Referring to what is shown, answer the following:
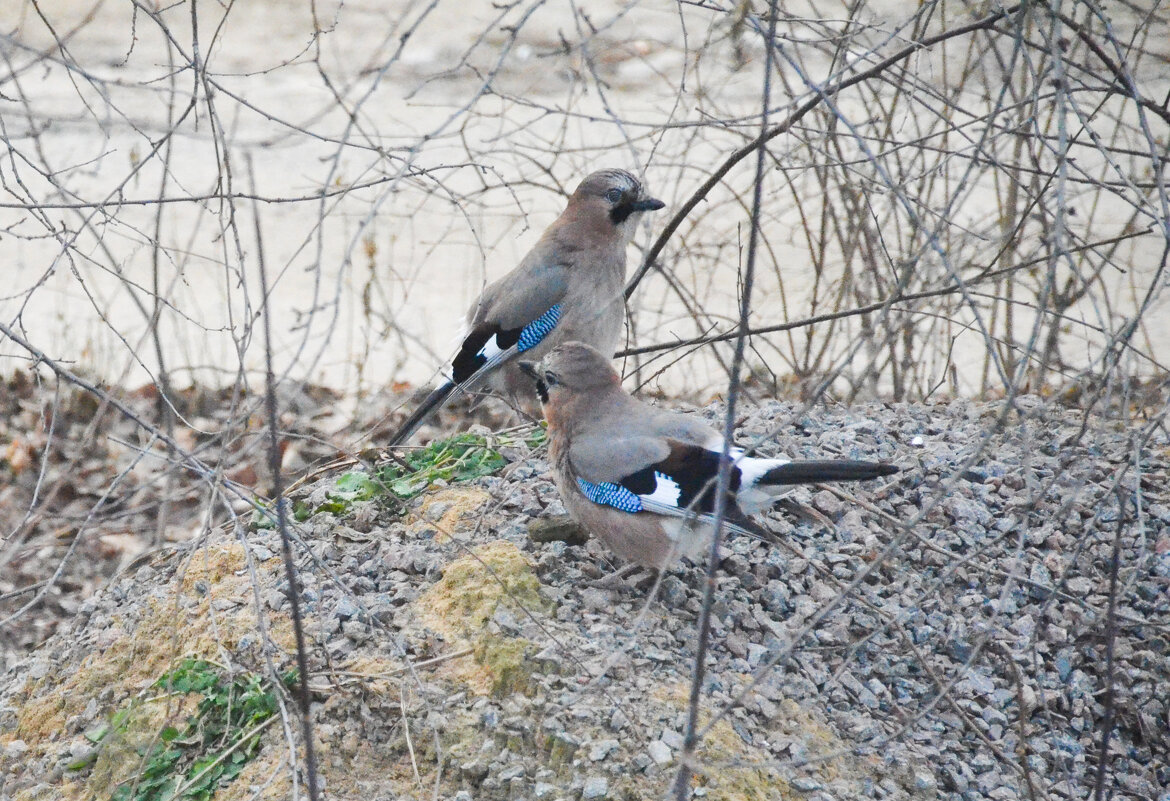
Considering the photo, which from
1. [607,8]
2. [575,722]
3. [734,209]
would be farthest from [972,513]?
[607,8]

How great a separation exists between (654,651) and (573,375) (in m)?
1.05

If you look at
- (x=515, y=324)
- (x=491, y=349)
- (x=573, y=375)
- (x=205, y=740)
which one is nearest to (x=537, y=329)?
(x=515, y=324)

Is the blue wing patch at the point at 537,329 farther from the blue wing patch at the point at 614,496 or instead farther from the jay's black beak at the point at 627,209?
the blue wing patch at the point at 614,496

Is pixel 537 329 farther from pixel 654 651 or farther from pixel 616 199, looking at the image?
pixel 654 651

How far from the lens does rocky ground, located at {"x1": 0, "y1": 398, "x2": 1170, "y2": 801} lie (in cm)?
327

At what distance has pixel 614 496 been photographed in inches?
152

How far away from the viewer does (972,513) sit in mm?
4199

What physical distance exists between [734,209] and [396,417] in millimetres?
3497

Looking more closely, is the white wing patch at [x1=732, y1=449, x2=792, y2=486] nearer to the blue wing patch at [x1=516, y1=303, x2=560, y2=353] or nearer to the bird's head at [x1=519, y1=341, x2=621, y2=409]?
the bird's head at [x1=519, y1=341, x2=621, y2=409]

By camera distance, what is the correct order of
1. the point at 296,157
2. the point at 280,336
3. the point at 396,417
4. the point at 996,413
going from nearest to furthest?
the point at 996,413 < the point at 396,417 < the point at 280,336 < the point at 296,157

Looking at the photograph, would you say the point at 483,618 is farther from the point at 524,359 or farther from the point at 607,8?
the point at 607,8

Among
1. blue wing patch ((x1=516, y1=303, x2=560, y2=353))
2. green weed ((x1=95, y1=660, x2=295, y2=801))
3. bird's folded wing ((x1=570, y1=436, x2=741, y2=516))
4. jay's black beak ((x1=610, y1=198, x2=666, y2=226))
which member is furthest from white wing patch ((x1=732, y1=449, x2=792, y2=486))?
jay's black beak ((x1=610, y1=198, x2=666, y2=226))

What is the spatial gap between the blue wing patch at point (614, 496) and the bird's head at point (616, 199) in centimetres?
194

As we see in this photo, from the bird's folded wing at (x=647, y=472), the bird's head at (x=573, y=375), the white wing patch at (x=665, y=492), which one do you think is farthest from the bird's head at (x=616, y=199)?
the white wing patch at (x=665, y=492)
